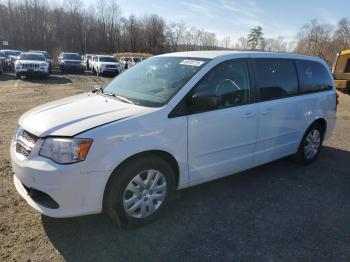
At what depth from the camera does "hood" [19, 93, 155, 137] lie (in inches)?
120

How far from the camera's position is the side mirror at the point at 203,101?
141 inches

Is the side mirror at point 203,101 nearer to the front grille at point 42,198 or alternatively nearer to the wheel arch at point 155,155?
the wheel arch at point 155,155

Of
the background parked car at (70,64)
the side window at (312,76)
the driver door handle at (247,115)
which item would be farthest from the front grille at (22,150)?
the background parked car at (70,64)

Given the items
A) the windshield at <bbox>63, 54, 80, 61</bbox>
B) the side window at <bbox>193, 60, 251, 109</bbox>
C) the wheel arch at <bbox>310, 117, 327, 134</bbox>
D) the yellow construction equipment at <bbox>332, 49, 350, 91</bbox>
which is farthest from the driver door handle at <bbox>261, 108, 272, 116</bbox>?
the windshield at <bbox>63, 54, 80, 61</bbox>

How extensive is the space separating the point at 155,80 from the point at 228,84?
90 cm

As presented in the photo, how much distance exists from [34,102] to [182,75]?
361 inches

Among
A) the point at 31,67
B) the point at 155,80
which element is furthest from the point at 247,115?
the point at 31,67

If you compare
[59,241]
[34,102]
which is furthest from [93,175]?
[34,102]

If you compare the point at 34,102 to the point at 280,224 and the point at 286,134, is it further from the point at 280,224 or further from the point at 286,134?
the point at 280,224

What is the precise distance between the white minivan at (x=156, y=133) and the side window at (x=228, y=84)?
0.01m

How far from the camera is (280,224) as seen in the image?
3.62 m

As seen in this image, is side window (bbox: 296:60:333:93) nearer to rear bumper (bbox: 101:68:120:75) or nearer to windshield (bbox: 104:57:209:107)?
windshield (bbox: 104:57:209:107)

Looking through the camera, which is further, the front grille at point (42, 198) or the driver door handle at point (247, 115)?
the driver door handle at point (247, 115)

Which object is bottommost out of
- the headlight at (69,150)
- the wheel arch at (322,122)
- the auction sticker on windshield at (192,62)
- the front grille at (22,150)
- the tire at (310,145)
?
the tire at (310,145)
